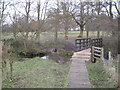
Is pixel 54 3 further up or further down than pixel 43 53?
further up

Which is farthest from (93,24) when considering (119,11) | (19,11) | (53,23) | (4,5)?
(4,5)

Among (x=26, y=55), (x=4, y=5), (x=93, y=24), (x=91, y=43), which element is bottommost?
(x=26, y=55)

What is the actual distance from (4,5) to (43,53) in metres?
6.73

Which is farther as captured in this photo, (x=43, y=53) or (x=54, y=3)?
(x=54, y=3)

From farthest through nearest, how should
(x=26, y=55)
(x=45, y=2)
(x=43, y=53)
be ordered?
(x=45, y=2) → (x=43, y=53) → (x=26, y=55)

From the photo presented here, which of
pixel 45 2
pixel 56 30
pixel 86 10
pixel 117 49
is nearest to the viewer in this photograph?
pixel 117 49

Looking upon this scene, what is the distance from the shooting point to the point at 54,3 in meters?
17.5

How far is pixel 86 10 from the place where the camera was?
20.4 m

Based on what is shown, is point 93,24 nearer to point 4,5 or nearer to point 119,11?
point 119,11

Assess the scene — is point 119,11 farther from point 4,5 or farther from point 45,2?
point 4,5

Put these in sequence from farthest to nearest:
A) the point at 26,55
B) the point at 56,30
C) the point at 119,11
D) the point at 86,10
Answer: the point at 86,10 < the point at 56,30 < the point at 119,11 < the point at 26,55

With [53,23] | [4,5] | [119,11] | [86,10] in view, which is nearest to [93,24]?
[86,10]

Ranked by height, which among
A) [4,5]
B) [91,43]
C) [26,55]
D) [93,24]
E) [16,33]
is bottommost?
[26,55]

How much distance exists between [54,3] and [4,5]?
253 inches
